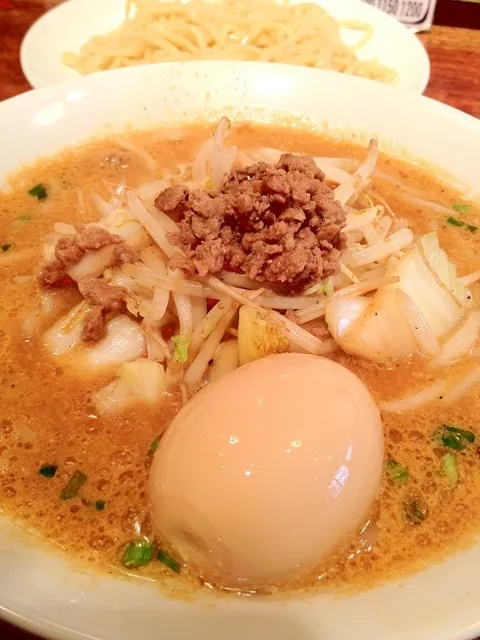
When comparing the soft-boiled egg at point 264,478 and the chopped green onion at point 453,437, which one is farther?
the chopped green onion at point 453,437

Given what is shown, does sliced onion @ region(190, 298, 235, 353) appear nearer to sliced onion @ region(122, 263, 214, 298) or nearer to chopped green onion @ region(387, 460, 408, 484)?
sliced onion @ region(122, 263, 214, 298)

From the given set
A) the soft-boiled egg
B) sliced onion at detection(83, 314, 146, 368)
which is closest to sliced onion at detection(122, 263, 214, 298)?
sliced onion at detection(83, 314, 146, 368)

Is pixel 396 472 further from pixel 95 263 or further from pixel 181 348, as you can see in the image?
pixel 95 263

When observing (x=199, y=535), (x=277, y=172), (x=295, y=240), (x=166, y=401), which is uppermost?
(x=277, y=172)

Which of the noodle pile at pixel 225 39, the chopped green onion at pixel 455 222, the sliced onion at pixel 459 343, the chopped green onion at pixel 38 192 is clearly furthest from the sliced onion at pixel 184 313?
the noodle pile at pixel 225 39

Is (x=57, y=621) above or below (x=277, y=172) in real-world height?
below

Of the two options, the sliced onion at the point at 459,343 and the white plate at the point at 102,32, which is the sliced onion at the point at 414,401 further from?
the white plate at the point at 102,32

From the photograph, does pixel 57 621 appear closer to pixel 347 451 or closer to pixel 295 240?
pixel 347 451

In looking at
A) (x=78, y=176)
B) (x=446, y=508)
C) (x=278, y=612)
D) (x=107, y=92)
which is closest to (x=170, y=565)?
(x=278, y=612)
